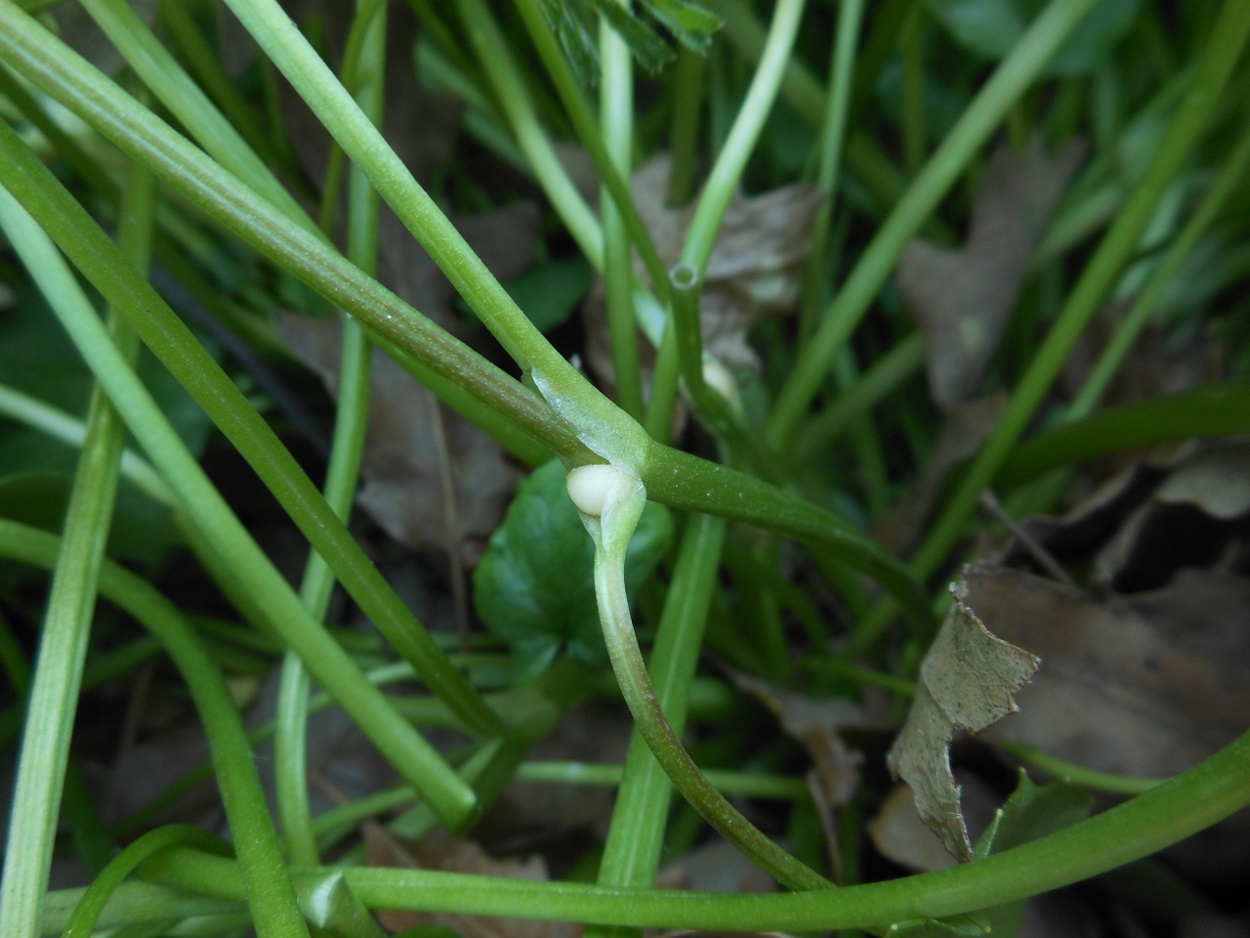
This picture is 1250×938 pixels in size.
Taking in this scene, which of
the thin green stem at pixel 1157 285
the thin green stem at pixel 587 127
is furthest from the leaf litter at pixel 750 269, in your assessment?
the thin green stem at pixel 1157 285

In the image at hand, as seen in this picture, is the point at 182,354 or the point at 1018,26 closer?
the point at 182,354

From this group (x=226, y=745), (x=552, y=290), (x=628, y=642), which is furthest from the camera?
(x=552, y=290)

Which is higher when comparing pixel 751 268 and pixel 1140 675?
pixel 751 268

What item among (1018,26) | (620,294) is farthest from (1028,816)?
(1018,26)

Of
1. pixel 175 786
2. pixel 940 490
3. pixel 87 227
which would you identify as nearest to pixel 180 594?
pixel 175 786

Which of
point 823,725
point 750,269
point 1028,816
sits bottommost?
point 823,725

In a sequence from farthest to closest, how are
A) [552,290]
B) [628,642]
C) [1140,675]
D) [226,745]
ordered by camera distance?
[552,290] → [1140,675] → [226,745] → [628,642]

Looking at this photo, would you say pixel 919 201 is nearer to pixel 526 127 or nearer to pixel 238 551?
pixel 526 127

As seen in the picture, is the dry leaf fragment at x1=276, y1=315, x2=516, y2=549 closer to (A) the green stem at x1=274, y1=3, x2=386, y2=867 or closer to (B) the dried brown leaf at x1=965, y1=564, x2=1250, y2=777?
(A) the green stem at x1=274, y1=3, x2=386, y2=867
